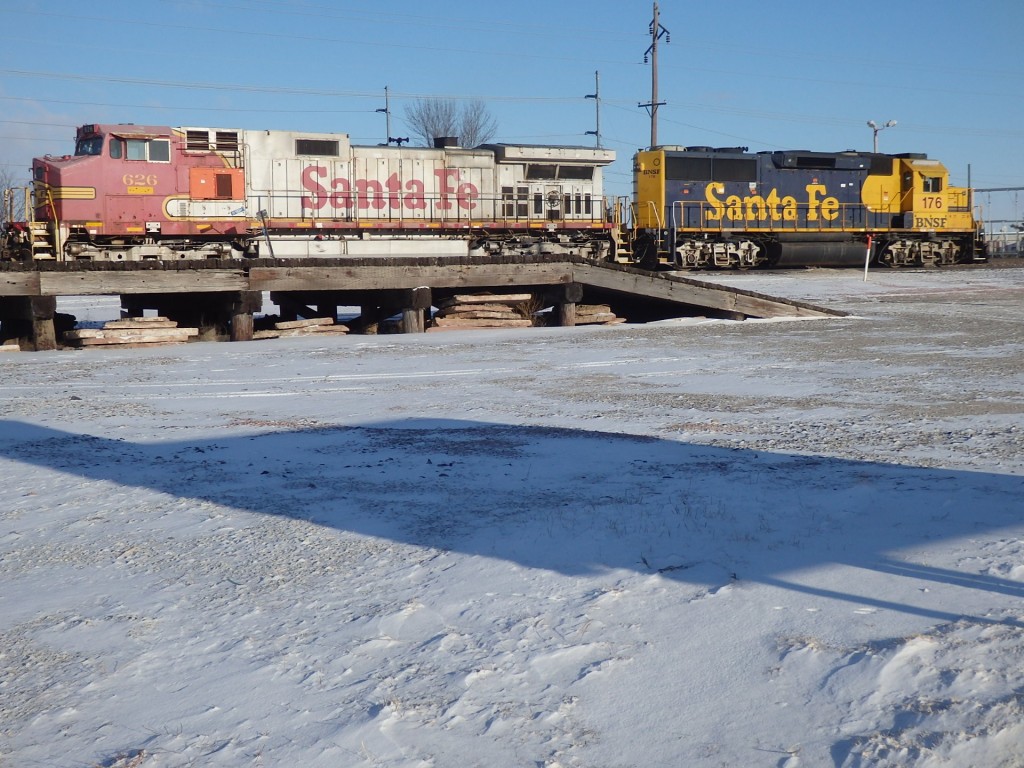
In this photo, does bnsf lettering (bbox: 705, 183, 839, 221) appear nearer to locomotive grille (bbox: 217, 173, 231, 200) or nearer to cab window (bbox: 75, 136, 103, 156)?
locomotive grille (bbox: 217, 173, 231, 200)

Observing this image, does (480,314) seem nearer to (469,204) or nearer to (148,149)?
(148,149)

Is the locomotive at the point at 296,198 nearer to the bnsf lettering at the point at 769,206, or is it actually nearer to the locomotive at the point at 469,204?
Result: the locomotive at the point at 469,204

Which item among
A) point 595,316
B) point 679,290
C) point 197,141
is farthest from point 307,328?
point 197,141

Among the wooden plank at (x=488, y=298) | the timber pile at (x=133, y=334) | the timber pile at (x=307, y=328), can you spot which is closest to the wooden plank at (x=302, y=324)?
the timber pile at (x=307, y=328)

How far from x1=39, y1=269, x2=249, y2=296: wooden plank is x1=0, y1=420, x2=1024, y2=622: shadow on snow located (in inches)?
209

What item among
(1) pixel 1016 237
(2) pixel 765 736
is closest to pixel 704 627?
(2) pixel 765 736

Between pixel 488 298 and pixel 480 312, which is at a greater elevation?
pixel 488 298

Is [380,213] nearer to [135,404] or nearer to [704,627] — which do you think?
[135,404]

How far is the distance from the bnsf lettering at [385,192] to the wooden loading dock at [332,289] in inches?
218

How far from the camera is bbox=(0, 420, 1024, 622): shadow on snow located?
396cm

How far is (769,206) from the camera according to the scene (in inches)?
1025

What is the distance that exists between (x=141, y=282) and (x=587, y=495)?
862cm

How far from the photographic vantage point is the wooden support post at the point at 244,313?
12.5 m

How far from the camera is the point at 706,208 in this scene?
25578 mm
